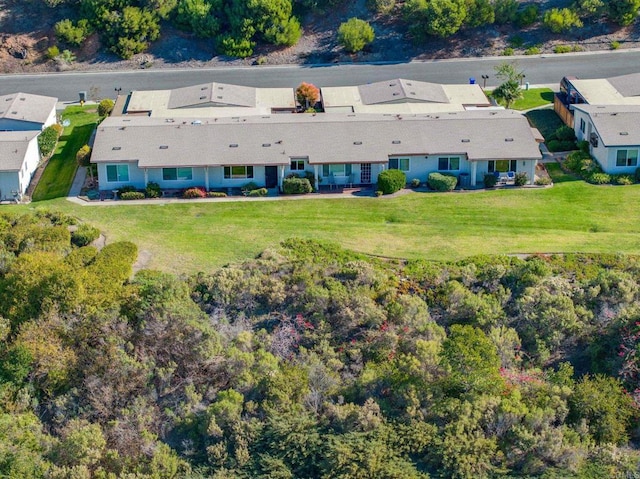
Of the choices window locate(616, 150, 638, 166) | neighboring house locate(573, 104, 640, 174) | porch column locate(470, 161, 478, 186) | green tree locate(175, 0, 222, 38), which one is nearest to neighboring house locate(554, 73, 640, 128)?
neighboring house locate(573, 104, 640, 174)

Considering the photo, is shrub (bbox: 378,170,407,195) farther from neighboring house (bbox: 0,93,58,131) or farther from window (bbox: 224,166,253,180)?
neighboring house (bbox: 0,93,58,131)

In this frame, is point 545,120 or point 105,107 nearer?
point 545,120

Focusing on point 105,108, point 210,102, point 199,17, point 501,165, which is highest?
point 199,17

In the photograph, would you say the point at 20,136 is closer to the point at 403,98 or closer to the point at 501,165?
the point at 403,98

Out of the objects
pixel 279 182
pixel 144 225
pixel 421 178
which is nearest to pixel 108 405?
pixel 144 225

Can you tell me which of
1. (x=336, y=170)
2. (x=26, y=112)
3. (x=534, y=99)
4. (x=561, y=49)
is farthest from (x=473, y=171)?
(x=26, y=112)

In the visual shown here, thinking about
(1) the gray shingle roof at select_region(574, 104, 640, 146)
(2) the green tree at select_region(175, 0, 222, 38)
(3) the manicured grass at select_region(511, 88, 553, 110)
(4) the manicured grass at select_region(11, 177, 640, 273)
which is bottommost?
(4) the manicured grass at select_region(11, 177, 640, 273)

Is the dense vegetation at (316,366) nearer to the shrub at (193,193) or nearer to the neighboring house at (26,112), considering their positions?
the shrub at (193,193)
